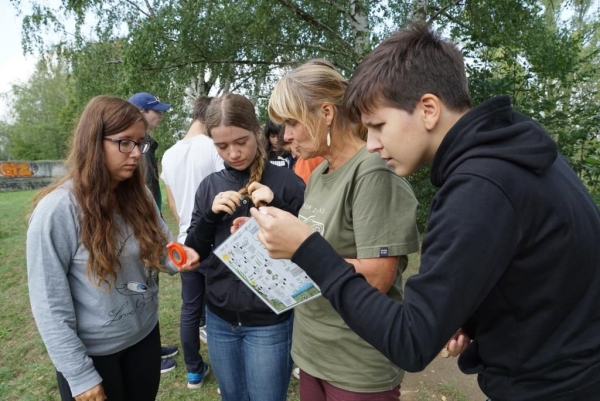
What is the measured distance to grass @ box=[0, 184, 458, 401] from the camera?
3234 mm

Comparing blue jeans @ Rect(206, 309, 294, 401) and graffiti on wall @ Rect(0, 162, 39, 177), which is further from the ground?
blue jeans @ Rect(206, 309, 294, 401)

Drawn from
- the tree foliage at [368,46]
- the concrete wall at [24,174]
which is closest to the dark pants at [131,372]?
the tree foliage at [368,46]

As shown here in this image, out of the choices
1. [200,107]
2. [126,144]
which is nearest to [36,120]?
[200,107]

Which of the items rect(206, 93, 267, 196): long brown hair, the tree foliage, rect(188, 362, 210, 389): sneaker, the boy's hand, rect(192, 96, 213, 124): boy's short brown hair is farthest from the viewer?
the tree foliage

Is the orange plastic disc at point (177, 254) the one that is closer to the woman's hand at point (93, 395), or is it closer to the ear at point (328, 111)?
the woman's hand at point (93, 395)

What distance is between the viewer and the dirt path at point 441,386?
311 cm

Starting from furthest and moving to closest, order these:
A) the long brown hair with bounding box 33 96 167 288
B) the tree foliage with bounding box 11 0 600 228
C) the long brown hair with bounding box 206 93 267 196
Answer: the tree foliage with bounding box 11 0 600 228, the long brown hair with bounding box 206 93 267 196, the long brown hair with bounding box 33 96 167 288

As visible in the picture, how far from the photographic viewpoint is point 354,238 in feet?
4.63

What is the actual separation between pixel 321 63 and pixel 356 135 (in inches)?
12.6

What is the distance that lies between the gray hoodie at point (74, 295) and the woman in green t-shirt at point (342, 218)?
0.83 metres

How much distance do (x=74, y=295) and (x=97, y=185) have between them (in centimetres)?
48

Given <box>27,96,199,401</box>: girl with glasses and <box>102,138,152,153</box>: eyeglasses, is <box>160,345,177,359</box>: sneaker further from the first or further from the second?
<box>102,138,152,153</box>: eyeglasses

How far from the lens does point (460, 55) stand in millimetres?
1041

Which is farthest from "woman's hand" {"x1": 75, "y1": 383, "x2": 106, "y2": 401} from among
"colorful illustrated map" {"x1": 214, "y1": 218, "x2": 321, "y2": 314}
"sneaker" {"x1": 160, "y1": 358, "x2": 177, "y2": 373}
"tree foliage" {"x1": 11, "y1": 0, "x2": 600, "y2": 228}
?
"tree foliage" {"x1": 11, "y1": 0, "x2": 600, "y2": 228}
